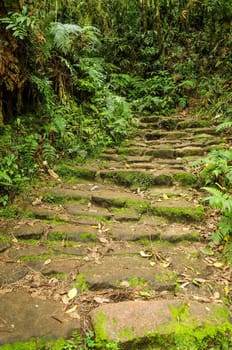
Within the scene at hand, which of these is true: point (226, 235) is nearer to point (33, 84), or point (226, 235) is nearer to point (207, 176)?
point (207, 176)

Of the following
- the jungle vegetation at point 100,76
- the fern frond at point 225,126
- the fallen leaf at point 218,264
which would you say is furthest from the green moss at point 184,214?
the fern frond at point 225,126

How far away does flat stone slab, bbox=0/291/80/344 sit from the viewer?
2.26m

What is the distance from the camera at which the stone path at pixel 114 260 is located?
237 centimetres

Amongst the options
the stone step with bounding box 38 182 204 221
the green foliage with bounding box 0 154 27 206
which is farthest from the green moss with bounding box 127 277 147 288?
the green foliage with bounding box 0 154 27 206

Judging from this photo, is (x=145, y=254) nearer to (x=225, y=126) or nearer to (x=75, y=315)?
(x=75, y=315)

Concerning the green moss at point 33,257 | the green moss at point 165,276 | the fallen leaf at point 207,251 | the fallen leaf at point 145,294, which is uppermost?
the green moss at point 33,257

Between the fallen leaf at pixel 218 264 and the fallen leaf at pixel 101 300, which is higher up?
the fallen leaf at pixel 101 300

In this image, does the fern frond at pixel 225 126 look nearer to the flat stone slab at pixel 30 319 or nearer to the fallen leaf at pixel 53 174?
the fallen leaf at pixel 53 174

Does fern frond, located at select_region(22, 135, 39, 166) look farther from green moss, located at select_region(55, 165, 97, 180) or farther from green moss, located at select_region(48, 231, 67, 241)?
green moss, located at select_region(48, 231, 67, 241)

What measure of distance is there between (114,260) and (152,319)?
33.5 inches

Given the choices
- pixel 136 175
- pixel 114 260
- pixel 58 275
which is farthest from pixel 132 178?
pixel 58 275

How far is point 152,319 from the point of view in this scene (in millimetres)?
2375

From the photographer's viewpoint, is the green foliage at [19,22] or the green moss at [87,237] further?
the green foliage at [19,22]

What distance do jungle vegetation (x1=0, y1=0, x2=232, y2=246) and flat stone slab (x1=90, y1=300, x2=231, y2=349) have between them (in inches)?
44.6
